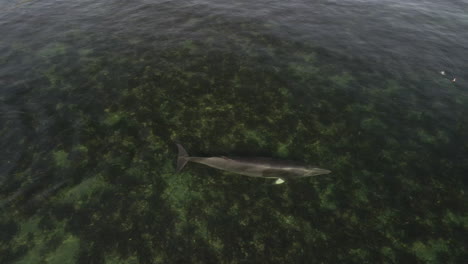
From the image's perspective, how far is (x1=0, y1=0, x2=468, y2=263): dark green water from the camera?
30.7 ft

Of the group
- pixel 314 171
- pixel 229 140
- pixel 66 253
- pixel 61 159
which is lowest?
pixel 66 253

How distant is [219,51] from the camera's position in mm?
19781

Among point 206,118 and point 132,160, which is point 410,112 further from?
point 132,160

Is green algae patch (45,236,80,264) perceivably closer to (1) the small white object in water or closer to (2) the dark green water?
(2) the dark green water

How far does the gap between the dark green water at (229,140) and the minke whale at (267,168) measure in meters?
0.38

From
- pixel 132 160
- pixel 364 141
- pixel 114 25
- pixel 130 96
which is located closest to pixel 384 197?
pixel 364 141

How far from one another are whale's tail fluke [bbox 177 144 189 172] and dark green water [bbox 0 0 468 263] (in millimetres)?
385

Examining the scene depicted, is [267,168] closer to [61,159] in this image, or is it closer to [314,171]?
[314,171]

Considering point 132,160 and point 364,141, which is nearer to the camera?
point 132,160

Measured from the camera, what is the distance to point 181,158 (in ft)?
38.1

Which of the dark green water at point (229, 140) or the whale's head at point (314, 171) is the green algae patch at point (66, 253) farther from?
the whale's head at point (314, 171)

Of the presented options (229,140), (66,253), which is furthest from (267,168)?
(66,253)

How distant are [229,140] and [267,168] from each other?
287 cm

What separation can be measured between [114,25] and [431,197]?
26.2 metres
